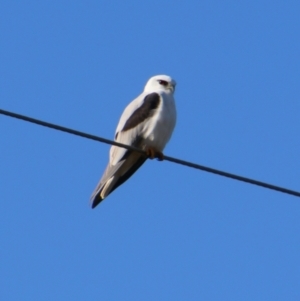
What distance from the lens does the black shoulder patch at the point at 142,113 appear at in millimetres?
8805

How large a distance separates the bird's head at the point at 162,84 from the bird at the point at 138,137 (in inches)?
13.7

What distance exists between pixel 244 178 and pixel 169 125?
269 centimetres

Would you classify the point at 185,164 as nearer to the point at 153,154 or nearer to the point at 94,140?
the point at 94,140

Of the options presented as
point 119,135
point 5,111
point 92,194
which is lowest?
point 5,111

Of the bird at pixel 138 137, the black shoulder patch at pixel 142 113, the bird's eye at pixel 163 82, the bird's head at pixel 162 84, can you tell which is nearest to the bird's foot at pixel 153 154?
the bird at pixel 138 137

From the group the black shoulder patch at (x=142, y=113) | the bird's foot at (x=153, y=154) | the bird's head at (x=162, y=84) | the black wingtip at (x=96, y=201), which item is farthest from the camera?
the bird's head at (x=162, y=84)

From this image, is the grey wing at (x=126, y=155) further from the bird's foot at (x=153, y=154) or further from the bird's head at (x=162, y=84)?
the bird's head at (x=162, y=84)

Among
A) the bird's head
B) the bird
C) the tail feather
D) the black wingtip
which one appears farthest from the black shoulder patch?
the black wingtip

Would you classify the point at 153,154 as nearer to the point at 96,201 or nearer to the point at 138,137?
the point at 138,137

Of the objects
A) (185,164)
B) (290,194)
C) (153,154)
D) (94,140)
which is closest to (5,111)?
(94,140)

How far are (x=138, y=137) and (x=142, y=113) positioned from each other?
0.22m

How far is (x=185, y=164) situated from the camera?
638cm

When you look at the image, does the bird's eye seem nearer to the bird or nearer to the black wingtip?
the bird

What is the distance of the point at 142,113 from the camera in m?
8.81
